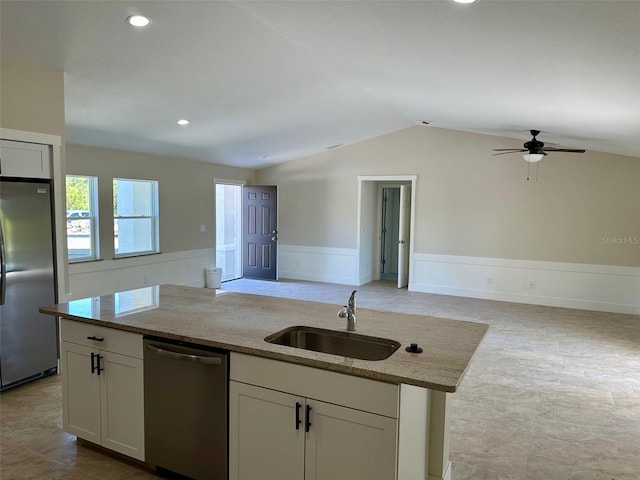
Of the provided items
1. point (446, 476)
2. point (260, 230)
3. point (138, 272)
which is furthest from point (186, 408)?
point (260, 230)

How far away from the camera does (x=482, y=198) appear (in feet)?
24.4

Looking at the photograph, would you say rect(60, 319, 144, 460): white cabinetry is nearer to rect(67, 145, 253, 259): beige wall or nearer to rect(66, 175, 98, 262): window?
rect(66, 175, 98, 262): window

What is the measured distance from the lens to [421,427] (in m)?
2.15

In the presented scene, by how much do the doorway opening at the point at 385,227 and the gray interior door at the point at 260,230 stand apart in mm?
1816

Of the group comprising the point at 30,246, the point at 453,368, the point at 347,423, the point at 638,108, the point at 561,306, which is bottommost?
the point at 561,306

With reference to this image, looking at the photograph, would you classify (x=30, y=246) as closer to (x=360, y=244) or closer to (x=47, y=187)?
(x=47, y=187)

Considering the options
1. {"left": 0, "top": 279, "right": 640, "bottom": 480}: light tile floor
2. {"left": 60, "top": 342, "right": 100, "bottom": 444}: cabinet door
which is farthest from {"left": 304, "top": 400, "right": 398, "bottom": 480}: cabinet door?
{"left": 60, "top": 342, "right": 100, "bottom": 444}: cabinet door

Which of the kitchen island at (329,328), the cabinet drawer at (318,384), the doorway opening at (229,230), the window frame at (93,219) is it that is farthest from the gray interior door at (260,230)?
the cabinet drawer at (318,384)

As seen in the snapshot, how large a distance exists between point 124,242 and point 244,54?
4.16 m

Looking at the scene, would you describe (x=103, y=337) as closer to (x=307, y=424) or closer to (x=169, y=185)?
(x=307, y=424)

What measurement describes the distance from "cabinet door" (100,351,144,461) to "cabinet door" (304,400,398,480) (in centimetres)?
107

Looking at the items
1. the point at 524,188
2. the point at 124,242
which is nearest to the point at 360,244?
the point at 524,188

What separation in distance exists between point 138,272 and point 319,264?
11.8 feet

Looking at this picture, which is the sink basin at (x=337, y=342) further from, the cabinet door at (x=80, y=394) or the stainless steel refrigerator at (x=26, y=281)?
the stainless steel refrigerator at (x=26, y=281)
